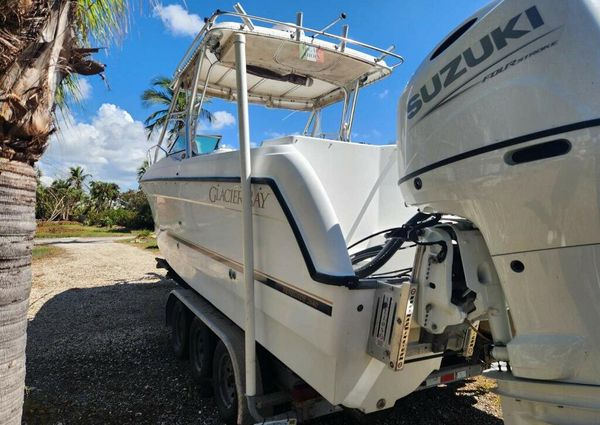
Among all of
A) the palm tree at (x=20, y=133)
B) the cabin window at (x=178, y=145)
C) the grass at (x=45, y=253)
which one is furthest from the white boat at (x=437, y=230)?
the grass at (x=45, y=253)

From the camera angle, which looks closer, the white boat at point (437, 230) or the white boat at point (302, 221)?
A: the white boat at point (437, 230)

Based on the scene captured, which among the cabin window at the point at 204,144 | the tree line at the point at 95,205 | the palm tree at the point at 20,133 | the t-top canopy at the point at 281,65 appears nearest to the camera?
the palm tree at the point at 20,133

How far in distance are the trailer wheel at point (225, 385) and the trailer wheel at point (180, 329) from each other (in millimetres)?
1042

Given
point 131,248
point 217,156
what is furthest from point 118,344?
point 131,248

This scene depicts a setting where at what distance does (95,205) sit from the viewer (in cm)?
4506

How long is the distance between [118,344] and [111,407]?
1.72 metres

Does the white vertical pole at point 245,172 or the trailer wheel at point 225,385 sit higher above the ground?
the white vertical pole at point 245,172

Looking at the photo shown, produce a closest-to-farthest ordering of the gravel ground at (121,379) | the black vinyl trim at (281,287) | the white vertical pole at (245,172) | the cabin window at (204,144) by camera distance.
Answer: the black vinyl trim at (281,287) < the white vertical pole at (245,172) < the gravel ground at (121,379) < the cabin window at (204,144)

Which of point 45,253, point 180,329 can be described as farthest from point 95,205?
point 180,329

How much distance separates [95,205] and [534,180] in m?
49.9

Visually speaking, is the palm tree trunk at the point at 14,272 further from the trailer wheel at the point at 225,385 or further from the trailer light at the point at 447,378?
the trailer light at the point at 447,378

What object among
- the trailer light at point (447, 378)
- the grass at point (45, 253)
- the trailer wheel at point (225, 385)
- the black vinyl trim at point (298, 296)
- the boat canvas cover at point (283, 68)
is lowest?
the grass at point (45, 253)

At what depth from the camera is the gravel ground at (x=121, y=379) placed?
341cm

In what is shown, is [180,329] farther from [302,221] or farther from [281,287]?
[302,221]
